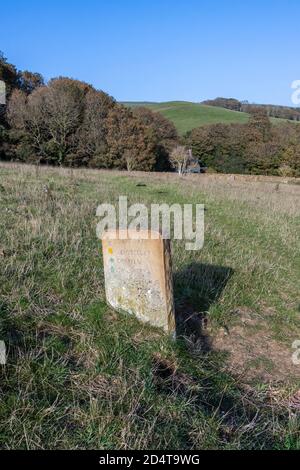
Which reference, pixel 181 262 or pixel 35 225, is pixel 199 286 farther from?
pixel 35 225

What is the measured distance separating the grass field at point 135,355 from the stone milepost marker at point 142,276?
0.15m

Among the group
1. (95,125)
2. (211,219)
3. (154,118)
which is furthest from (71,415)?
(154,118)

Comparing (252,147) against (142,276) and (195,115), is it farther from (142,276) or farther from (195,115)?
(142,276)

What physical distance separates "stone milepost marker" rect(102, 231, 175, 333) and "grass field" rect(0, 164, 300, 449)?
15cm

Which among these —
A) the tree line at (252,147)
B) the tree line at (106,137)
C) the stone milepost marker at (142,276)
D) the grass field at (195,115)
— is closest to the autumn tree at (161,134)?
the tree line at (106,137)

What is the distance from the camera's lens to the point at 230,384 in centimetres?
358

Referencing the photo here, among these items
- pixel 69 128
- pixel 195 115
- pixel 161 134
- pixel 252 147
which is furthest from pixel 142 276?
pixel 195 115

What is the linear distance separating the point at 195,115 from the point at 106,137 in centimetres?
4936

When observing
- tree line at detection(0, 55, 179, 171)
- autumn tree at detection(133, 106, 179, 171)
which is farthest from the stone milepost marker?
autumn tree at detection(133, 106, 179, 171)

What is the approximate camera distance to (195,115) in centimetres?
8512

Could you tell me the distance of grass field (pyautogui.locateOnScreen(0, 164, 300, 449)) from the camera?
105 inches

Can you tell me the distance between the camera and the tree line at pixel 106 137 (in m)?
36.5

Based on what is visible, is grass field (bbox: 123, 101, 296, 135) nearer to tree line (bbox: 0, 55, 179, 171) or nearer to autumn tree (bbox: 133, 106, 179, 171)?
autumn tree (bbox: 133, 106, 179, 171)

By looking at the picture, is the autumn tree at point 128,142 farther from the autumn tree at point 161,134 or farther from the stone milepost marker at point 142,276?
the stone milepost marker at point 142,276
